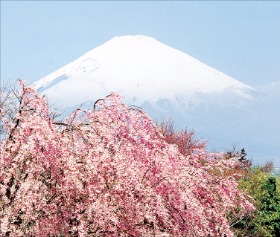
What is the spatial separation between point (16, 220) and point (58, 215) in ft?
2.67

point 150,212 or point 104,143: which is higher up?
point 104,143

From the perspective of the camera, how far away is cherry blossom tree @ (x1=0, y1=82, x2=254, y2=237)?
9.69 meters

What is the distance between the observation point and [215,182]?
12.6m

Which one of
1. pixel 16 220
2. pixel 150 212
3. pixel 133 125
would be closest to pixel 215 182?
pixel 133 125

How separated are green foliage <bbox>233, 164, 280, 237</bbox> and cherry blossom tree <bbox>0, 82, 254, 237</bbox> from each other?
9.09 m

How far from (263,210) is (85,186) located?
12.2m

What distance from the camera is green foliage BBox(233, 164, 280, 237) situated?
20.1 m

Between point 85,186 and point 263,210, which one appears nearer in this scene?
point 85,186

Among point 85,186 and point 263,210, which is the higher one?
point 263,210

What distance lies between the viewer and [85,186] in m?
10.2

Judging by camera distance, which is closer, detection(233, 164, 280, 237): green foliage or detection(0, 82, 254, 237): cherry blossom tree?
detection(0, 82, 254, 237): cherry blossom tree

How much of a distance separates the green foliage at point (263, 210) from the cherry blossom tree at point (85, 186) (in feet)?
29.8

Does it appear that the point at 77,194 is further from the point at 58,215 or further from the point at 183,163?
the point at 183,163

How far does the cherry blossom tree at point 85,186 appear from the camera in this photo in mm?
Result: 9688
